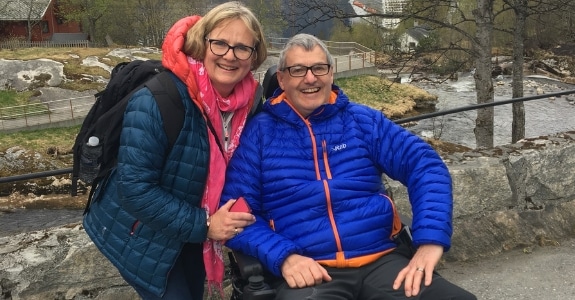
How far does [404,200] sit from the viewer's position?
3.31m

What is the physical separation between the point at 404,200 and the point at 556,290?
3.25 ft

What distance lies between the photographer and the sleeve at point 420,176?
2.10 metres

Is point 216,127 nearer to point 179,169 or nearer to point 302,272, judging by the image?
point 179,169

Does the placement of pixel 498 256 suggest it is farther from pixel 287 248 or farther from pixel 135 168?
pixel 135 168

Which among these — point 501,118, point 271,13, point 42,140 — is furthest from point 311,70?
point 501,118

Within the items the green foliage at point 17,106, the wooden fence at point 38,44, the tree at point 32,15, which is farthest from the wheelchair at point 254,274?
the tree at point 32,15

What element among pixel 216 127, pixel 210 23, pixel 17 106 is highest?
pixel 210 23

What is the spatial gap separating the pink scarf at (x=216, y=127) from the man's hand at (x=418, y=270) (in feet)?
2.52

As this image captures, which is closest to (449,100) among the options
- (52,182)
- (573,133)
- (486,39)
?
(486,39)

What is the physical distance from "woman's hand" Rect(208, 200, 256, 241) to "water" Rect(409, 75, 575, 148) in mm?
13209

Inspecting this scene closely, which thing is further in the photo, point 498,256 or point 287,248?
point 498,256

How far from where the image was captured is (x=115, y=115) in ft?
6.47

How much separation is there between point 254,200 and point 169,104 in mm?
578

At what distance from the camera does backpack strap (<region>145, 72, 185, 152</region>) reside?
1934 mm
